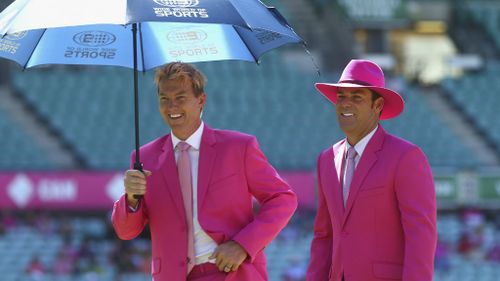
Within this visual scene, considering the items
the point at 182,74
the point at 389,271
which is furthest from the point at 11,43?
the point at 389,271

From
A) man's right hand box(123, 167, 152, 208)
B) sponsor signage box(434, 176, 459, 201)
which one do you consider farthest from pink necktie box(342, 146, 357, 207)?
sponsor signage box(434, 176, 459, 201)

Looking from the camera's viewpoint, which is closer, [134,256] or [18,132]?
[134,256]

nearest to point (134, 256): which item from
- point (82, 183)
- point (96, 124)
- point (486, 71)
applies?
point (82, 183)

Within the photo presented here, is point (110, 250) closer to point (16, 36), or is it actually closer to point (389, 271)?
point (16, 36)

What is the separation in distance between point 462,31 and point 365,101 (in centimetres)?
2159

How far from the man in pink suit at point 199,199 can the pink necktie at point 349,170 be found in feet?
0.83

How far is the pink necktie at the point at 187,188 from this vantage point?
4.76m

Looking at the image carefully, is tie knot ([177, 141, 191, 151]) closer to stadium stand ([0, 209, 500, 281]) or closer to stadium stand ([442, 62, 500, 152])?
stadium stand ([0, 209, 500, 281])

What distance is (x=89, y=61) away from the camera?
5180mm

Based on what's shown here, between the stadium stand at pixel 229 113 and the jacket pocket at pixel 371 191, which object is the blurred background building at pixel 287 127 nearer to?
Result: the stadium stand at pixel 229 113

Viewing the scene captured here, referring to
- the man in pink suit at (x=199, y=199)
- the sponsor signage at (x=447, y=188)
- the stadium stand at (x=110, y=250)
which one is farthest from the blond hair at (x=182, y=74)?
the sponsor signage at (x=447, y=188)

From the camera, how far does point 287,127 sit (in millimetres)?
20656

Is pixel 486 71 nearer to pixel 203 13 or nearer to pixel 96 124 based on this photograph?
pixel 96 124

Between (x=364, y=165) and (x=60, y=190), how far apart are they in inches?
523
